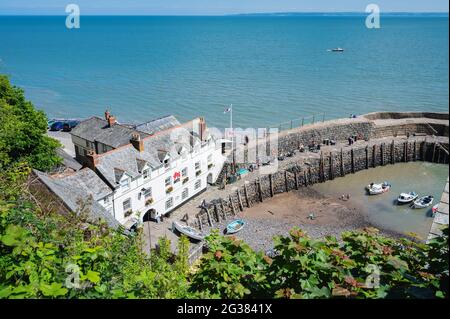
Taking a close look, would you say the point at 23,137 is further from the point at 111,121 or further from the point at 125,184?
the point at 111,121

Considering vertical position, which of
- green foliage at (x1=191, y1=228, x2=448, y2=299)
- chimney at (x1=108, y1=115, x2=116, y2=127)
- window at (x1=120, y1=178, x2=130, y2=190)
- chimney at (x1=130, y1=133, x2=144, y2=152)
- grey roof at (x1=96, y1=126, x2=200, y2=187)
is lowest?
window at (x1=120, y1=178, x2=130, y2=190)

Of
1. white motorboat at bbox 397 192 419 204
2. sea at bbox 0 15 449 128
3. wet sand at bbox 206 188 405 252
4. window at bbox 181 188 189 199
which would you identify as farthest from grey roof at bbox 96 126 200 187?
sea at bbox 0 15 449 128

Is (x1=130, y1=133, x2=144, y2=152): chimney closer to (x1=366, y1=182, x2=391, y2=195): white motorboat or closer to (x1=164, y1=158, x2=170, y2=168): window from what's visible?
(x1=164, y1=158, x2=170, y2=168): window

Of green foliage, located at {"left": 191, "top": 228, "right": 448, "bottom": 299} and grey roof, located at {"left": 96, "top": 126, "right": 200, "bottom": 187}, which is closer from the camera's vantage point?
green foliage, located at {"left": 191, "top": 228, "right": 448, "bottom": 299}

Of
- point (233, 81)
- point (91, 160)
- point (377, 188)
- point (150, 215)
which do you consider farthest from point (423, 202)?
point (233, 81)

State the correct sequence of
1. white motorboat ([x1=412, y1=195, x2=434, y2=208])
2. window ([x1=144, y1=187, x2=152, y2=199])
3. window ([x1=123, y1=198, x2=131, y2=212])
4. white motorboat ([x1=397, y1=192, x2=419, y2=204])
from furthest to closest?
white motorboat ([x1=397, y1=192, x2=419, y2=204]) < white motorboat ([x1=412, y1=195, x2=434, y2=208]) < window ([x1=144, y1=187, x2=152, y2=199]) < window ([x1=123, y1=198, x2=131, y2=212])

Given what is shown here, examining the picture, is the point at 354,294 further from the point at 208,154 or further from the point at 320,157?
the point at 320,157
